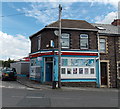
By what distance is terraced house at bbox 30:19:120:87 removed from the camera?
15.7m

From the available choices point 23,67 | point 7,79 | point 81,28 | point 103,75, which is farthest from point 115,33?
point 23,67

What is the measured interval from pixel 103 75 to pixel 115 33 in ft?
18.6

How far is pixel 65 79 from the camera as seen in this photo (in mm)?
15461

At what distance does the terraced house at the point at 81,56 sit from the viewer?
1567 cm

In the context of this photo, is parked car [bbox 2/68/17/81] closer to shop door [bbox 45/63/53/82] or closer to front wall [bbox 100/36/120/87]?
shop door [bbox 45/63/53/82]

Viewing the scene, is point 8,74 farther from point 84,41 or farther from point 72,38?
point 84,41

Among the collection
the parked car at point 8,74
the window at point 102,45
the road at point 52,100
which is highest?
the window at point 102,45

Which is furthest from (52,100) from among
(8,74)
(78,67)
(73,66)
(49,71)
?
(8,74)

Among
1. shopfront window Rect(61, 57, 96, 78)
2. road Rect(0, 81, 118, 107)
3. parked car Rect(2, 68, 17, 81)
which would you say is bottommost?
road Rect(0, 81, 118, 107)

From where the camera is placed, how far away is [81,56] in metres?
15.9

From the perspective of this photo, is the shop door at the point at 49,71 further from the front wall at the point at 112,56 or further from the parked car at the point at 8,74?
the front wall at the point at 112,56

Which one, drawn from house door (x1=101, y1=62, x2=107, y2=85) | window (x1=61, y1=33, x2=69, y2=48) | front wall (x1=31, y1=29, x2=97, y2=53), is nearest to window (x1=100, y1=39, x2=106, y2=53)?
front wall (x1=31, y1=29, x2=97, y2=53)

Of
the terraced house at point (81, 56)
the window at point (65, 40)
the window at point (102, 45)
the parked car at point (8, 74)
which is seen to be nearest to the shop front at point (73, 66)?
the terraced house at point (81, 56)

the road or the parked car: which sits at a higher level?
the parked car
